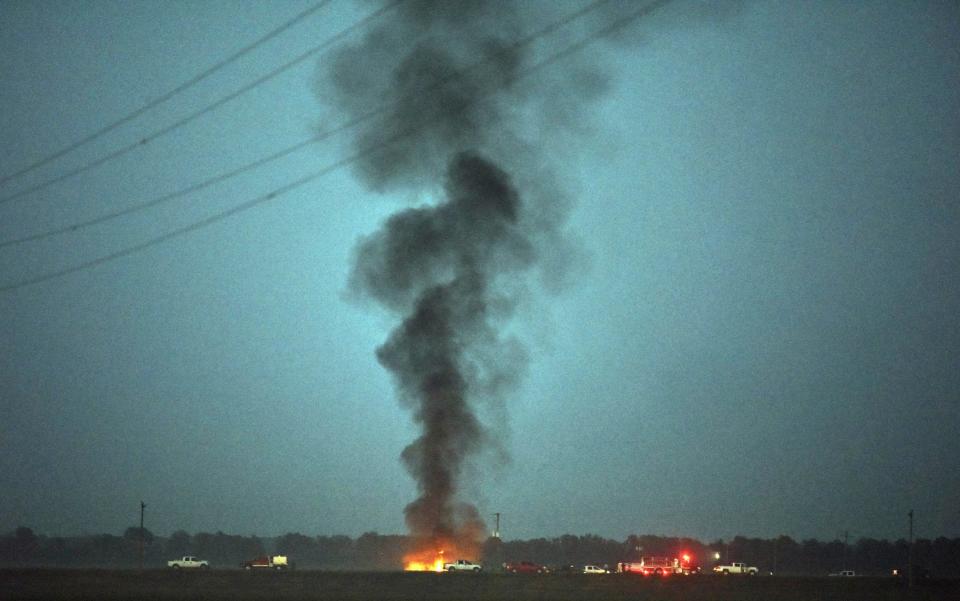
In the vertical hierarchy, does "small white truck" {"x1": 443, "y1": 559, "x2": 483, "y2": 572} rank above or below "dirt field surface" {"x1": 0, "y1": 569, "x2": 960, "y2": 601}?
below

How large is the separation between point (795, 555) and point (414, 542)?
271 ft

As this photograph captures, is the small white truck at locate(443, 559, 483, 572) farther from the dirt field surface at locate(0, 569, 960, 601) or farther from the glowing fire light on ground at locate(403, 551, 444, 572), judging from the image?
the dirt field surface at locate(0, 569, 960, 601)

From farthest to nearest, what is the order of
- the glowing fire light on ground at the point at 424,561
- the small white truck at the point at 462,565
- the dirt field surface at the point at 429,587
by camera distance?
the glowing fire light on ground at the point at 424,561 → the small white truck at the point at 462,565 → the dirt field surface at the point at 429,587

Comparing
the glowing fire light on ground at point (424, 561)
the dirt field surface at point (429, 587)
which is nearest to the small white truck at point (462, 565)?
the glowing fire light on ground at point (424, 561)

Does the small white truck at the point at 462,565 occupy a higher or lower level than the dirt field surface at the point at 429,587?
lower

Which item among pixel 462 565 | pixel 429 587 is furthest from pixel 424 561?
pixel 429 587

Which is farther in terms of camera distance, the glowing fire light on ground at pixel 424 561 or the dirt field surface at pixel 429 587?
the glowing fire light on ground at pixel 424 561

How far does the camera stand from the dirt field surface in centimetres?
4400

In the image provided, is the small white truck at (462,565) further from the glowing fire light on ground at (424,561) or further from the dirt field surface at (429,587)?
the dirt field surface at (429,587)

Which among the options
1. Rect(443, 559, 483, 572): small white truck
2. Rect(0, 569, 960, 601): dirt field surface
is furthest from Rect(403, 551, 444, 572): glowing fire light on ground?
Rect(0, 569, 960, 601): dirt field surface

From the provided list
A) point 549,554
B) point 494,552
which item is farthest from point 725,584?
point 549,554

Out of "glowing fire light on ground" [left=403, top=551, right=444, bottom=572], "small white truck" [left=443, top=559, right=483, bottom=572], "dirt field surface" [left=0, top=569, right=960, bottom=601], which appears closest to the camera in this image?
"dirt field surface" [left=0, top=569, right=960, bottom=601]

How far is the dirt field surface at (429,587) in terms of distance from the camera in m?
44.0

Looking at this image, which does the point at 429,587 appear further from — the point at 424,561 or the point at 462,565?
the point at 424,561
